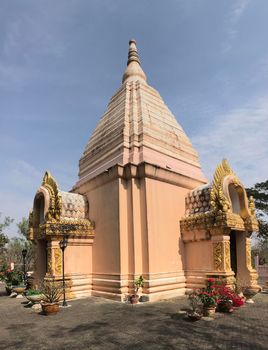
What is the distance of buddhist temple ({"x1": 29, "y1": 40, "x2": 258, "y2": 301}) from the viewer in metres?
12.9

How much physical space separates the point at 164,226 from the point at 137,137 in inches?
167

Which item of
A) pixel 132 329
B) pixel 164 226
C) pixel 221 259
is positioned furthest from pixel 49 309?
pixel 221 259

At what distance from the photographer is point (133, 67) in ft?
64.8

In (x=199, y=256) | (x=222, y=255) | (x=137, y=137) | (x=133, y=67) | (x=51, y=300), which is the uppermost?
(x=133, y=67)

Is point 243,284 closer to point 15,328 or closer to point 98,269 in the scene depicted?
point 98,269

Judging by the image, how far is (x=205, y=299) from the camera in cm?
994

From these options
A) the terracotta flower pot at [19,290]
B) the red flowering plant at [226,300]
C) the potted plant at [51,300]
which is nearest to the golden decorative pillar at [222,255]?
the red flowering plant at [226,300]

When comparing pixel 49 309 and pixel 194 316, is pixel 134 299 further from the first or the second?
pixel 194 316

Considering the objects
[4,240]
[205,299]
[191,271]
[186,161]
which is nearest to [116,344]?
[205,299]

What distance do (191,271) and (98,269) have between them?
4.00 m

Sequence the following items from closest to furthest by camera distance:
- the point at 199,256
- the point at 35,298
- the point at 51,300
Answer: the point at 51,300 < the point at 35,298 < the point at 199,256

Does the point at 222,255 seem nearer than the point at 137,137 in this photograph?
Yes

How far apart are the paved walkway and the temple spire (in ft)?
42.4

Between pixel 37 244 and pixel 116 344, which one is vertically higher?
pixel 37 244
